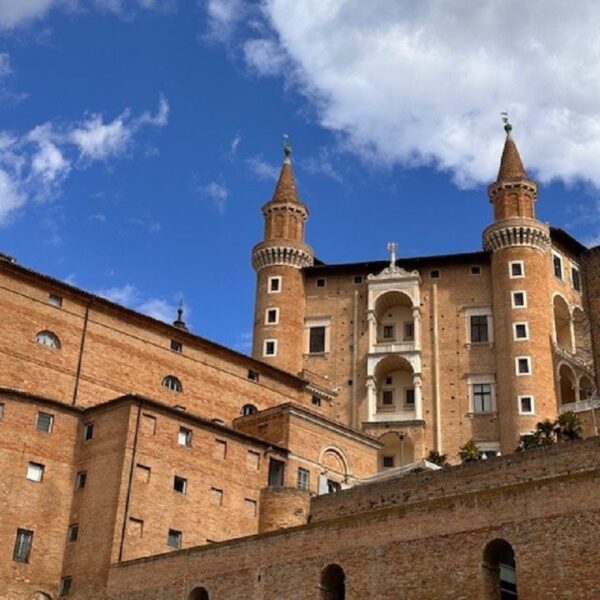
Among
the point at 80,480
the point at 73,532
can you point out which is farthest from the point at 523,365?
the point at 73,532

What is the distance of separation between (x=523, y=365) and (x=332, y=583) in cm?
3032

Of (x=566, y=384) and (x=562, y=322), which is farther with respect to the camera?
(x=562, y=322)

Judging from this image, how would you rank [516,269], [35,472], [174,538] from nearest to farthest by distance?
[174,538] → [35,472] → [516,269]

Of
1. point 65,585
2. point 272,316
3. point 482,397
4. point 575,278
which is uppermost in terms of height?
point 575,278

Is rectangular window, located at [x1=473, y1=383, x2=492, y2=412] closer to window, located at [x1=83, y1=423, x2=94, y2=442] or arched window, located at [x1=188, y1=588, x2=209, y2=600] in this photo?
window, located at [x1=83, y1=423, x2=94, y2=442]

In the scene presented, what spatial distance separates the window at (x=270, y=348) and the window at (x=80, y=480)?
73.2ft

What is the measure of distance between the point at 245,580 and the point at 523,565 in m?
10.1

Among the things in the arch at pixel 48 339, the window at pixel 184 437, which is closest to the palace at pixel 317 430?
the arch at pixel 48 339

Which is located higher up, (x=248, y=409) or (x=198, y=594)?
(x=248, y=409)

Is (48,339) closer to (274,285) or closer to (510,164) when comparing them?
(274,285)

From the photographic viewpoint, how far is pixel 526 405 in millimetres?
56688

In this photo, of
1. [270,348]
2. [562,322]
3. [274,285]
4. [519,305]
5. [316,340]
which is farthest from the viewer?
[562,322]

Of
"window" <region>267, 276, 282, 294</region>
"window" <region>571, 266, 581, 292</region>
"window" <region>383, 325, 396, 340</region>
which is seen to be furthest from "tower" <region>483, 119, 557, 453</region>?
"window" <region>267, 276, 282, 294</region>

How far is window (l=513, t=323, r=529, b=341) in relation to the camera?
58625 millimetres
